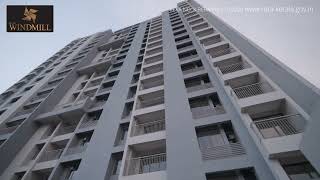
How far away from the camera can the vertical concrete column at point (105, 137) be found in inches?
511

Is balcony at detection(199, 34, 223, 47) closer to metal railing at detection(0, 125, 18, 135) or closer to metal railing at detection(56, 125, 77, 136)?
metal railing at detection(56, 125, 77, 136)

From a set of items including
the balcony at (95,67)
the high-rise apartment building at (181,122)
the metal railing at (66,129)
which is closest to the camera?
the high-rise apartment building at (181,122)

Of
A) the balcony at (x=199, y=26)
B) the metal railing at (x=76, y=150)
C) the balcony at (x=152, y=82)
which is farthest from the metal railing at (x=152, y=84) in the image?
the balcony at (x=199, y=26)

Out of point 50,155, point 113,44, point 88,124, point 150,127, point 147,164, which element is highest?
point 113,44

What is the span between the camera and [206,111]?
1444 cm

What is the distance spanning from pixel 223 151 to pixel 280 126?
3.27m

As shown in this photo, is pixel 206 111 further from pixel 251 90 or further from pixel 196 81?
pixel 196 81

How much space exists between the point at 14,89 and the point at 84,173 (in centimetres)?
2803

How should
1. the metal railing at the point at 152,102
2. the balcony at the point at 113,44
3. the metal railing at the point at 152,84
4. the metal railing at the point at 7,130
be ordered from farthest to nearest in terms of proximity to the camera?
the balcony at the point at 113,44 < the metal railing at the point at 152,84 < the metal railing at the point at 7,130 < the metal railing at the point at 152,102

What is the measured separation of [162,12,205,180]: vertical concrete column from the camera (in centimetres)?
1029

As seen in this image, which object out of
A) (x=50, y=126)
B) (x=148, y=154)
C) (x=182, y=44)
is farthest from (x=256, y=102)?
(x=50, y=126)

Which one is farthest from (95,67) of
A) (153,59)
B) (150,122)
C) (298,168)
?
(298,168)

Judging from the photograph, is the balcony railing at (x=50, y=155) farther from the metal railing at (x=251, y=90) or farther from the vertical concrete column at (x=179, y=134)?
the metal railing at (x=251, y=90)

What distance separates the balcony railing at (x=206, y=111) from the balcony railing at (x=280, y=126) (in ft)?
9.33
